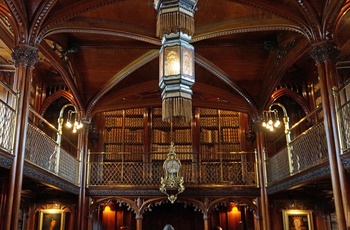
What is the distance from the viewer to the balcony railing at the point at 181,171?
1241 centimetres

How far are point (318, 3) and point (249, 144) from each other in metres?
6.76

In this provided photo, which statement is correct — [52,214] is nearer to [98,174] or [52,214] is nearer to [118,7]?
[98,174]

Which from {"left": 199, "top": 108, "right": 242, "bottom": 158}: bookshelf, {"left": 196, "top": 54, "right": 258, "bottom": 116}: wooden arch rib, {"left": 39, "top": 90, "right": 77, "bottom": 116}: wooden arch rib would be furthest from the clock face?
{"left": 39, "top": 90, "right": 77, "bottom": 116}: wooden arch rib

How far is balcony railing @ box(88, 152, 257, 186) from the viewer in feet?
40.7

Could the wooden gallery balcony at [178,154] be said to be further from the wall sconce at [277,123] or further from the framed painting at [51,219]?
the framed painting at [51,219]

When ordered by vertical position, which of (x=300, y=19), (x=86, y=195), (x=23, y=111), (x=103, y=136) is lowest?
(x=86, y=195)

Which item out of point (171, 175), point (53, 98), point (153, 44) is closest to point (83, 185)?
point (171, 175)

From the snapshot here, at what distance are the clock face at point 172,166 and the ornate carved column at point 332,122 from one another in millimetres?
4911

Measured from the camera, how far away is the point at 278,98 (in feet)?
44.0

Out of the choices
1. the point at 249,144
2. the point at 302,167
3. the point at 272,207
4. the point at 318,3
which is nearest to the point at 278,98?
the point at 249,144

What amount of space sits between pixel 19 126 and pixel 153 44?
4.45 metres

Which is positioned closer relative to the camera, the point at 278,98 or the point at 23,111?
the point at 23,111

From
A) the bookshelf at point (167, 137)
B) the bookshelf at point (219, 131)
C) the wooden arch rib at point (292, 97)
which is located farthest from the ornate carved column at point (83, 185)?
the wooden arch rib at point (292, 97)

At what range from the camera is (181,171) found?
13.0 m
